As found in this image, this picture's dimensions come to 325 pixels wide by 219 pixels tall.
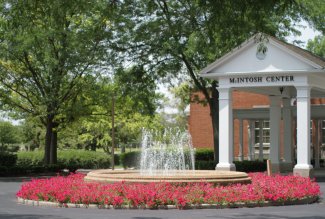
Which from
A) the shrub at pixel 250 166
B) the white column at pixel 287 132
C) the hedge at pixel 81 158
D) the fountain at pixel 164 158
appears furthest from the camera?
the hedge at pixel 81 158

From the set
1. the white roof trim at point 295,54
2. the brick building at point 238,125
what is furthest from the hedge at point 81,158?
the white roof trim at point 295,54

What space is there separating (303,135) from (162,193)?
1329 cm

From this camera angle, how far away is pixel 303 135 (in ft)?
95.2

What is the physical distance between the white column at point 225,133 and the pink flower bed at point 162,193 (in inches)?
414

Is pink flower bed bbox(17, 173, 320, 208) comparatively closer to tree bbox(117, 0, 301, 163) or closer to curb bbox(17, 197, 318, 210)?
curb bbox(17, 197, 318, 210)

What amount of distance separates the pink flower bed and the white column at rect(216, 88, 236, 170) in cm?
1051

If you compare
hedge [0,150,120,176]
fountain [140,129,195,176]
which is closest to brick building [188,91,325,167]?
fountain [140,129,195,176]

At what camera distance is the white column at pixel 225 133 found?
3036 cm

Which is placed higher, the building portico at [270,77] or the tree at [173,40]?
the tree at [173,40]

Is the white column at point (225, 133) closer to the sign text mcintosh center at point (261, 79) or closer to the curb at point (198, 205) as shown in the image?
the sign text mcintosh center at point (261, 79)

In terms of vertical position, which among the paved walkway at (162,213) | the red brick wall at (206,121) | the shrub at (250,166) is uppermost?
the red brick wall at (206,121)

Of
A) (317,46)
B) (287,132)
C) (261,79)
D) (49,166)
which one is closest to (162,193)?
(261,79)

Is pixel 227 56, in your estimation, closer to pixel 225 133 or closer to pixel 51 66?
pixel 225 133

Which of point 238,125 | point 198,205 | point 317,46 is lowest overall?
point 198,205
